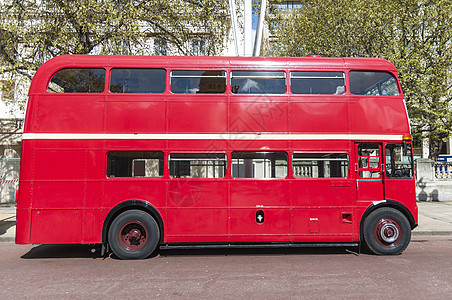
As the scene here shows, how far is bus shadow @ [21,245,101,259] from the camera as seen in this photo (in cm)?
630

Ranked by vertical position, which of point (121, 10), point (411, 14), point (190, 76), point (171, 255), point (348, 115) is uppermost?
point (411, 14)

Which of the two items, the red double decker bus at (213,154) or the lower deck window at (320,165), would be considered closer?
the red double decker bus at (213,154)

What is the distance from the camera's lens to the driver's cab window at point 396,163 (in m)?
6.18

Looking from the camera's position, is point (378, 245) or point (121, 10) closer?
point (378, 245)

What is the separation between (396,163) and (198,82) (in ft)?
14.6

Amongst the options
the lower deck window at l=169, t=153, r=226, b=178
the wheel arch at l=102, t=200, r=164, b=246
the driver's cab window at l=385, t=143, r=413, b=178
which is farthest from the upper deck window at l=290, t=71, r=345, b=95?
the wheel arch at l=102, t=200, r=164, b=246

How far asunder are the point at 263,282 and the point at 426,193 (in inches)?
501

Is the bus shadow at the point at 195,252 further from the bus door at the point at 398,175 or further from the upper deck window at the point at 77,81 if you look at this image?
the upper deck window at the point at 77,81

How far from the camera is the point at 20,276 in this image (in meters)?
4.99

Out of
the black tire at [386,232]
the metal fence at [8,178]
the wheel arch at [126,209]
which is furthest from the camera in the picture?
the metal fence at [8,178]

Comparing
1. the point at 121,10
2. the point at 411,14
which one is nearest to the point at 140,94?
the point at 121,10

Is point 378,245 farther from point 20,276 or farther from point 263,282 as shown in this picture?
point 20,276

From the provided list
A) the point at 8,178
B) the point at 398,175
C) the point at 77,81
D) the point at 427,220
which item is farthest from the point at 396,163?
the point at 8,178

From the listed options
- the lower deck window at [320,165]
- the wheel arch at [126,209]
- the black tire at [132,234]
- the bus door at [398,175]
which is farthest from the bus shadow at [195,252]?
the lower deck window at [320,165]
